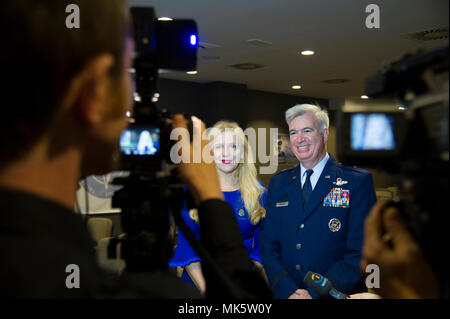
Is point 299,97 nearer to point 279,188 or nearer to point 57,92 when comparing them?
point 279,188

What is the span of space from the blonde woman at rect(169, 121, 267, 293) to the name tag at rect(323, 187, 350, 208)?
19.6 inches

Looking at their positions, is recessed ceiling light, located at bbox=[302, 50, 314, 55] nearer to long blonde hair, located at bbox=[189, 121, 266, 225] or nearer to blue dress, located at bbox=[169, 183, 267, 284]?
long blonde hair, located at bbox=[189, 121, 266, 225]

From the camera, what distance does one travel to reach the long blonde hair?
7.10ft

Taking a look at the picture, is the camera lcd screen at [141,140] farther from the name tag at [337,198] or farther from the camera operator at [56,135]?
the name tag at [337,198]

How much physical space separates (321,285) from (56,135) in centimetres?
142

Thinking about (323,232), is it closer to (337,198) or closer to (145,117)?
(337,198)

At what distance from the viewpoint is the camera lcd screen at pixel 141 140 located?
31.9 inches

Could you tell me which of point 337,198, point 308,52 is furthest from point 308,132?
point 308,52

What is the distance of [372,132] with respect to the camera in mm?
639

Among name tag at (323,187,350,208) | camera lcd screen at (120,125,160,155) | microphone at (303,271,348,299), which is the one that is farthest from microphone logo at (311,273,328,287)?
camera lcd screen at (120,125,160,155)

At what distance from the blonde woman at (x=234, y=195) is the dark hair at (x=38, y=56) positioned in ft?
5.38

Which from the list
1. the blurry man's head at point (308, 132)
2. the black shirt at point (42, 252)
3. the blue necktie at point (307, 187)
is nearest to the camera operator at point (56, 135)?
the black shirt at point (42, 252)

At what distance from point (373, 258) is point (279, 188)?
4.48 feet

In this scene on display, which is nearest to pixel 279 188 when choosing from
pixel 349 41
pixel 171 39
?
pixel 171 39
